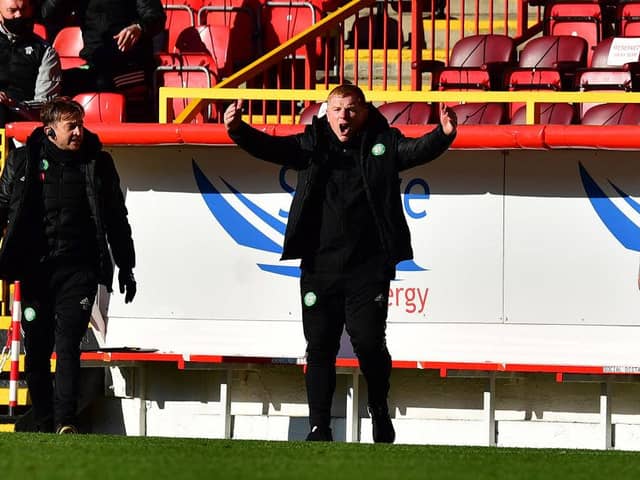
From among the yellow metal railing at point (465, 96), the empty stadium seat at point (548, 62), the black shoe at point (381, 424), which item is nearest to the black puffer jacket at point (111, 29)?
the yellow metal railing at point (465, 96)

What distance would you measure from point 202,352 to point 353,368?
1.21 m

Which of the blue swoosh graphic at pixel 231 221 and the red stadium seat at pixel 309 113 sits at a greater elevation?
the red stadium seat at pixel 309 113

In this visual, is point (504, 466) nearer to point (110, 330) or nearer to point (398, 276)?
point (398, 276)

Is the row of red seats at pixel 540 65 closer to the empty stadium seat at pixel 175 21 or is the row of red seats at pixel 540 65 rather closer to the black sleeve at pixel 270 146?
the empty stadium seat at pixel 175 21

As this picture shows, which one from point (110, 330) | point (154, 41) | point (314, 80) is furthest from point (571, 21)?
point (110, 330)

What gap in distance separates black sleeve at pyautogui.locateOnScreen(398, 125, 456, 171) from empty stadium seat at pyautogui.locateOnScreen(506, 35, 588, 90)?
200 inches

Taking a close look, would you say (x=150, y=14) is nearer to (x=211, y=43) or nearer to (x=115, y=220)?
(x=211, y=43)

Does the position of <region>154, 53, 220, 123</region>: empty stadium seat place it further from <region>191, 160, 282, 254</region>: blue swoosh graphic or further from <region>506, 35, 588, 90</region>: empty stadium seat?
<region>506, 35, 588, 90</region>: empty stadium seat

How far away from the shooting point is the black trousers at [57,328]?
9.01 metres

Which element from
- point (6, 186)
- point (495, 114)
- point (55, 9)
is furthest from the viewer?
point (55, 9)

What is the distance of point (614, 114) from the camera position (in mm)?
12406

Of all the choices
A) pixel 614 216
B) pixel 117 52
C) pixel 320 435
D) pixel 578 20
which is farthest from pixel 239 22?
pixel 320 435

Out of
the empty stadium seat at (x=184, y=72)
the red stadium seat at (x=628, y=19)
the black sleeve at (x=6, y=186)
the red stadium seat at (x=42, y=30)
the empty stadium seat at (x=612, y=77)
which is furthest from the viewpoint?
the red stadium seat at (x=42, y=30)

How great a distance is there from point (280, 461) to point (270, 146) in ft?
7.12
